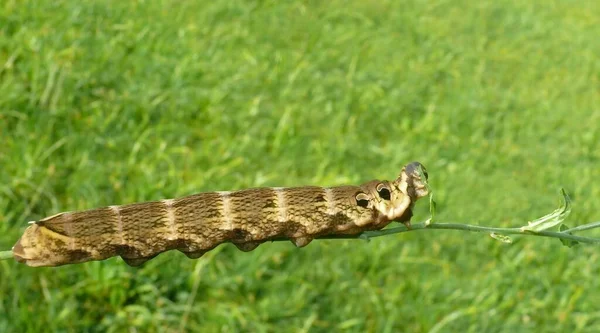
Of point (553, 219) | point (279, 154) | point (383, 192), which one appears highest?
point (553, 219)

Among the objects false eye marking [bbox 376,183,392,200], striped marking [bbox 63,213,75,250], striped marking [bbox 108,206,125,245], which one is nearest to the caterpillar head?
false eye marking [bbox 376,183,392,200]

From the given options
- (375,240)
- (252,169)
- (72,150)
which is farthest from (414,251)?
(72,150)

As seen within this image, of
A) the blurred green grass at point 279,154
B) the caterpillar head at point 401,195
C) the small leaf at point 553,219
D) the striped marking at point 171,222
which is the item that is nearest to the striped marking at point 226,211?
the striped marking at point 171,222

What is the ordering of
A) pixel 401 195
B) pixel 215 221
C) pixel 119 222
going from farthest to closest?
pixel 401 195
pixel 215 221
pixel 119 222

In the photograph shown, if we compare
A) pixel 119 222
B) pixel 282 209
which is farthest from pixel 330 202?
pixel 119 222

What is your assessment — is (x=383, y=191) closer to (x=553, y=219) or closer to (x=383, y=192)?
(x=383, y=192)

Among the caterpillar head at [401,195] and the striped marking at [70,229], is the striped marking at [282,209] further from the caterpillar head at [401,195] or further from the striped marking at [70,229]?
the striped marking at [70,229]

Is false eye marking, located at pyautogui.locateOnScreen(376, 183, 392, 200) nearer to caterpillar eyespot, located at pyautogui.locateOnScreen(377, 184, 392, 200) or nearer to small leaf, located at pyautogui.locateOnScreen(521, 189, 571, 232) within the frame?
caterpillar eyespot, located at pyautogui.locateOnScreen(377, 184, 392, 200)
